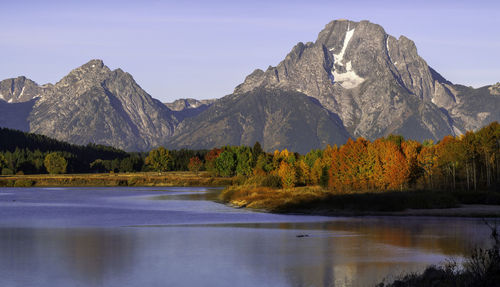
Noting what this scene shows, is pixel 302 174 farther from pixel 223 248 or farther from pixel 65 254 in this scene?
pixel 65 254

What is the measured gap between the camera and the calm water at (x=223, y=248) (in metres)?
37.9

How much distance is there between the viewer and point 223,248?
165 ft

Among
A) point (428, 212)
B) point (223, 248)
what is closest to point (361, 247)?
point (223, 248)

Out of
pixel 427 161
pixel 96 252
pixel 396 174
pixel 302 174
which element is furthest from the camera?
pixel 302 174

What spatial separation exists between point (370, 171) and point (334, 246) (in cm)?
8251

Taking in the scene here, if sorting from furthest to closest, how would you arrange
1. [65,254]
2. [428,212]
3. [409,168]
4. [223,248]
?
[409,168], [428,212], [223,248], [65,254]

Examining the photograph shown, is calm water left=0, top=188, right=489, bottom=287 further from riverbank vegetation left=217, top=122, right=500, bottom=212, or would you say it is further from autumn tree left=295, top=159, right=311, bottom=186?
autumn tree left=295, top=159, right=311, bottom=186

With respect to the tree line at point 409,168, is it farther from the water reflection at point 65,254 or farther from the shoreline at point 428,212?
the water reflection at point 65,254

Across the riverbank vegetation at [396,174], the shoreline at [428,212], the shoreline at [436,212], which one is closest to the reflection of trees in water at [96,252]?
the shoreline at [428,212]

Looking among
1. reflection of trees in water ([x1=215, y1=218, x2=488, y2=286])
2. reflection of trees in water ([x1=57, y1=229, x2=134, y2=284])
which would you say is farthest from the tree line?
reflection of trees in water ([x1=57, y1=229, x2=134, y2=284])

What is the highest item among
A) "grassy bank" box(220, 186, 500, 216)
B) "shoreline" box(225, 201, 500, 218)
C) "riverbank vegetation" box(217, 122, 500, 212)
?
"riverbank vegetation" box(217, 122, 500, 212)

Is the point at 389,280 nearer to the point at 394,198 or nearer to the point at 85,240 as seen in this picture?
the point at 85,240

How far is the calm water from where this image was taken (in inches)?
1491

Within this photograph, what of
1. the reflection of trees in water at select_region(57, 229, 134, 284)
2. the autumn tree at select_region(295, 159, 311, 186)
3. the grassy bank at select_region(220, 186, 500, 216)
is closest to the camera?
the reflection of trees in water at select_region(57, 229, 134, 284)
